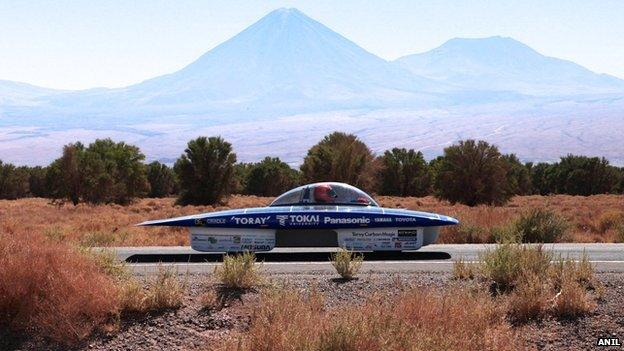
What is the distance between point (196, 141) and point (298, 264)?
4413 centimetres

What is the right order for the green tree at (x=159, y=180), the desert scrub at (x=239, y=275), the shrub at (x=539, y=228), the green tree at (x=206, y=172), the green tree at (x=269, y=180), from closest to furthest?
1. the desert scrub at (x=239, y=275)
2. the shrub at (x=539, y=228)
3. the green tree at (x=206, y=172)
4. the green tree at (x=269, y=180)
5. the green tree at (x=159, y=180)

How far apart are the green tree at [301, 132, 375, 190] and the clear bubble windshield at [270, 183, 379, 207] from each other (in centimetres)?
3463

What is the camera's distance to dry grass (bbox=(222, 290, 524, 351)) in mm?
8133

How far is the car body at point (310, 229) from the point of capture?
15633 millimetres

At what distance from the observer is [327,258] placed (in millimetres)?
15797

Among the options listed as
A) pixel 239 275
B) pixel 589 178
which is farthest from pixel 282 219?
pixel 589 178

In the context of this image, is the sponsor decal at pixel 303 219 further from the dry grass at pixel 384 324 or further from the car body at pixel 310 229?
the dry grass at pixel 384 324

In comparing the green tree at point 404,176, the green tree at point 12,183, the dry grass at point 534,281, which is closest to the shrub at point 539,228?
the dry grass at point 534,281

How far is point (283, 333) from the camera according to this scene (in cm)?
836

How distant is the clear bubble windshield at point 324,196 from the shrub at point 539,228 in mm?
4616

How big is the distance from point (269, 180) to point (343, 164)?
2914cm

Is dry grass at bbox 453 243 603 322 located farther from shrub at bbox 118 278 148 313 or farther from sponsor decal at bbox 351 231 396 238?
shrub at bbox 118 278 148 313

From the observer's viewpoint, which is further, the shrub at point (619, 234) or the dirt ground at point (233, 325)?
the shrub at point (619, 234)

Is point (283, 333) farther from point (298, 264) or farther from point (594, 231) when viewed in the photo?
point (594, 231)
